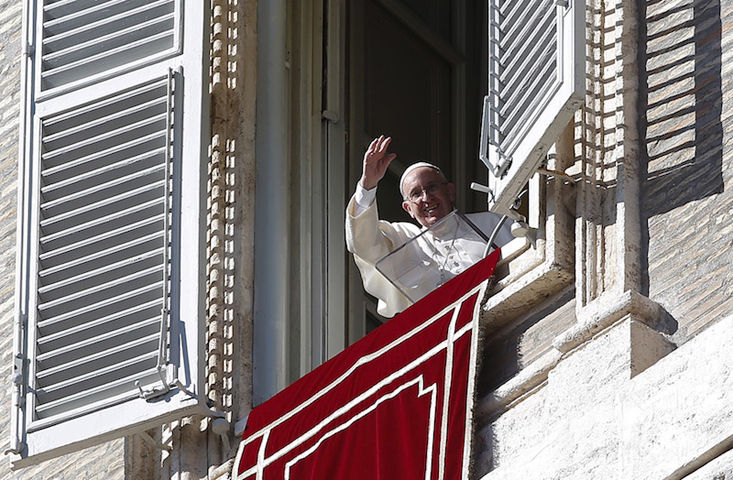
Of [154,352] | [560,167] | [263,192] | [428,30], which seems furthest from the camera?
[428,30]

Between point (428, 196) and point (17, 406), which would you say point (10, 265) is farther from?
point (428, 196)

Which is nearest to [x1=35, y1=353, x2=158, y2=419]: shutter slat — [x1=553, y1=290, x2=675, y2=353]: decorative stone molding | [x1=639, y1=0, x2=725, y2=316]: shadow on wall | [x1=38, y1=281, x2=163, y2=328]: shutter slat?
[x1=38, y1=281, x2=163, y2=328]: shutter slat

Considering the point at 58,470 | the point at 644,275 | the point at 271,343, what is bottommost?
the point at 58,470

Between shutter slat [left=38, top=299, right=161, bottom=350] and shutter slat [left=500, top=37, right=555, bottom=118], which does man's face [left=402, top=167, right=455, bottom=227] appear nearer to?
shutter slat [left=38, top=299, right=161, bottom=350]

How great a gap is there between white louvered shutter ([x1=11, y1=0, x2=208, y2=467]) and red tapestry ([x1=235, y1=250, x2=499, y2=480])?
0.36m

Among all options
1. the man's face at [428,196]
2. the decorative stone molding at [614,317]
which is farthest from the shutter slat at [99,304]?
the decorative stone molding at [614,317]

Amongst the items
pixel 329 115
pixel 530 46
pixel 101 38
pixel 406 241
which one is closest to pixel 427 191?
pixel 406 241

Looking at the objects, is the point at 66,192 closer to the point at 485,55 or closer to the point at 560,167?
the point at 560,167

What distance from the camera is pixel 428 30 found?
1057 centimetres

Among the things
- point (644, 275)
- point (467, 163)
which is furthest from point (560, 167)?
point (467, 163)

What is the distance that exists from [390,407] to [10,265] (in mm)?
2499

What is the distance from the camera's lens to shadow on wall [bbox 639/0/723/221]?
6.83 m

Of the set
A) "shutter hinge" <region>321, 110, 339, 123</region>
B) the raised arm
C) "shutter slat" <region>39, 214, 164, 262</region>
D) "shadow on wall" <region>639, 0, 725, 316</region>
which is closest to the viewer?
"shadow on wall" <region>639, 0, 725, 316</region>

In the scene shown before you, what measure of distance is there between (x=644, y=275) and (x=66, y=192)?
2.56 m
